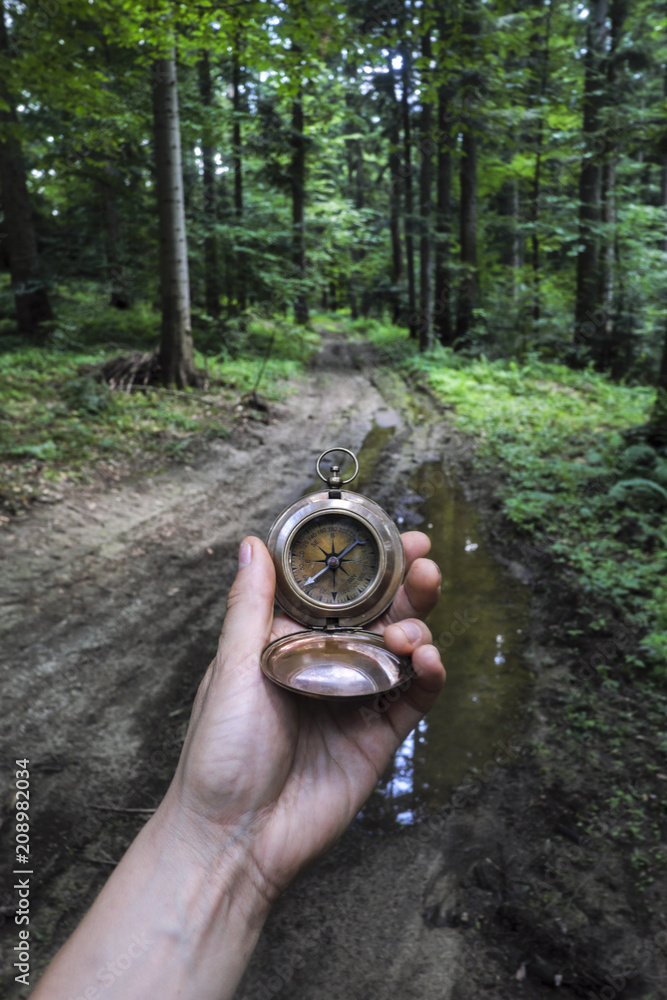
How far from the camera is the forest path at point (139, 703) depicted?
280 cm

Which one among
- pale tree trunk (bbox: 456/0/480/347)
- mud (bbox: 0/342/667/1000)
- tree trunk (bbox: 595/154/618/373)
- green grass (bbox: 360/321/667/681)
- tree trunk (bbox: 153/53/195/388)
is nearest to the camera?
mud (bbox: 0/342/667/1000)

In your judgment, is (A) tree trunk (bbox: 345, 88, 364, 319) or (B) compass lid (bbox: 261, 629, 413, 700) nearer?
(B) compass lid (bbox: 261, 629, 413, 700)

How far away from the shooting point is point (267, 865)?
1.95m

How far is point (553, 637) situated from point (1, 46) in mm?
17305

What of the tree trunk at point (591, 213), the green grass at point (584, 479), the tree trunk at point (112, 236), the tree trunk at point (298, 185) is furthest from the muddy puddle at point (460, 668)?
the tree trunk at point (298, 185)

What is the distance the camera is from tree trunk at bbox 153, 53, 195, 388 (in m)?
10.9

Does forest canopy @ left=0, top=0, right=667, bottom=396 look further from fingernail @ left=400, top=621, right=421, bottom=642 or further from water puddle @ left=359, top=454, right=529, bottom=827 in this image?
fingernail @ left=400, top=621, right=421, bottom=642

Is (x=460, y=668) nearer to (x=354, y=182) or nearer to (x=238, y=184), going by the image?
(x=238, y=184)

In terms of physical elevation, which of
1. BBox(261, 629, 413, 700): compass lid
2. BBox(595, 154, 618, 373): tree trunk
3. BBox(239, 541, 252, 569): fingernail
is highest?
BBox(595, 154, 618, 373): tree trunk

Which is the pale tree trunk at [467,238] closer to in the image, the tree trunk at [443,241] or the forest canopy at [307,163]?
the forest canopy at [307,163]

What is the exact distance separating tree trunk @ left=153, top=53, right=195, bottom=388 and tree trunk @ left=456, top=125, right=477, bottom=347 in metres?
9.58

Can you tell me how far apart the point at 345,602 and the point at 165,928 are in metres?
1.15

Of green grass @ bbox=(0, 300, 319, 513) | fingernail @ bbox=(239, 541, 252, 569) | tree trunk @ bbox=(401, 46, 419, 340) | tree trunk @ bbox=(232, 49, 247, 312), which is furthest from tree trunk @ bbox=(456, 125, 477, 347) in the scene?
fingernail @ bbox=(239, 541, 252, 569)

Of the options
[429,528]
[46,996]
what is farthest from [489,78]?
[46,996]
